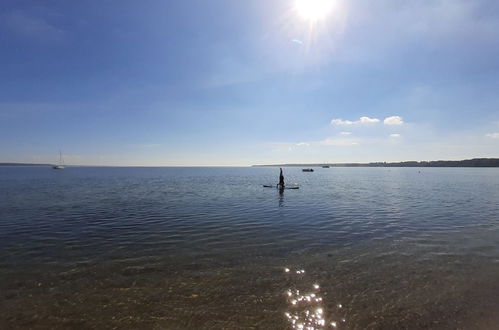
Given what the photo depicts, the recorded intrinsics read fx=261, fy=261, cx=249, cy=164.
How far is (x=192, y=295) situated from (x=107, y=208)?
2307 centimetres

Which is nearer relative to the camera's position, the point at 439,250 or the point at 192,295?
the point at 192,295

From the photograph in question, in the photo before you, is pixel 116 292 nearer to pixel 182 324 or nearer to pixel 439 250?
pixel 182 324

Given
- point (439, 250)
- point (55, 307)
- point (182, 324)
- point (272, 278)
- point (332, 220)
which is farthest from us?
point (332, 220)

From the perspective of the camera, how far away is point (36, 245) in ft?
48.7

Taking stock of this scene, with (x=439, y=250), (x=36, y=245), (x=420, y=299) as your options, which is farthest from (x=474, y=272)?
(x=36, y=245)

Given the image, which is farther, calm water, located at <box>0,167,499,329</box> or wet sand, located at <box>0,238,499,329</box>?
calm water, located at <box>0,167,499,329</box>

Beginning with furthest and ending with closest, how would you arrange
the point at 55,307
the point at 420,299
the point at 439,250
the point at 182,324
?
the point at 439,250 → the point at 420,299 → the point at 55,307 → the point at 182,324

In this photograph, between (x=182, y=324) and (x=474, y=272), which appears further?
(x=474, y=272)

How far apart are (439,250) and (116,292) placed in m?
15.6

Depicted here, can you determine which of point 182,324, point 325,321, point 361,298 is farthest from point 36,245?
point 361,298

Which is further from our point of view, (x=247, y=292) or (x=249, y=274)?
(x=249, y=274)

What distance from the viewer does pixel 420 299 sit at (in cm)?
878

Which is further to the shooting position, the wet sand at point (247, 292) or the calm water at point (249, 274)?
the calm water at point (249, 274)

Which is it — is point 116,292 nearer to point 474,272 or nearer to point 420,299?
point 420,299
